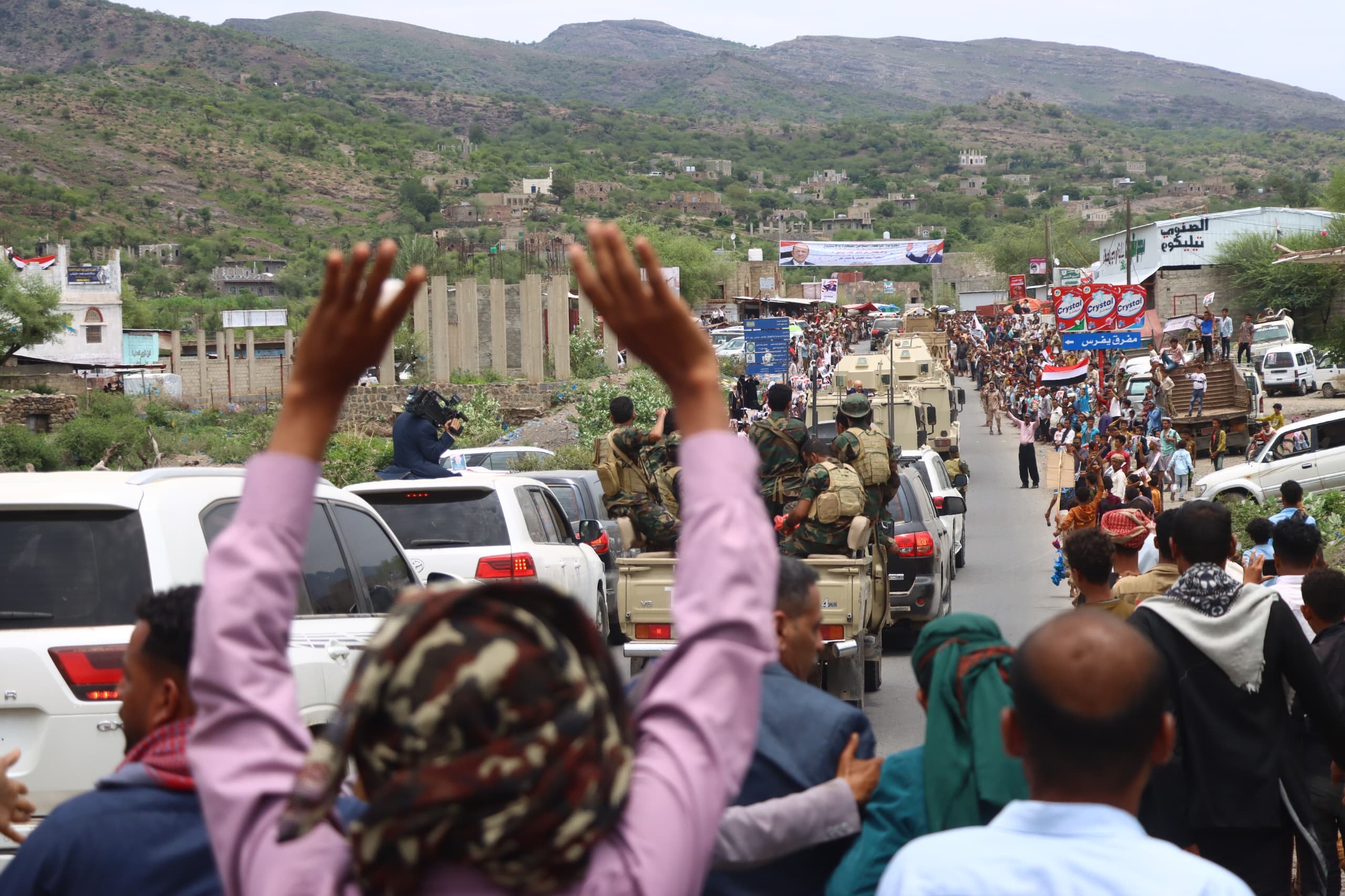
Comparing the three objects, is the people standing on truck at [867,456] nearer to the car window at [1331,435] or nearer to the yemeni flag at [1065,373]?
the car window at [1331,435]

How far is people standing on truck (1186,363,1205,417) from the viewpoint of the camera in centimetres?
3095

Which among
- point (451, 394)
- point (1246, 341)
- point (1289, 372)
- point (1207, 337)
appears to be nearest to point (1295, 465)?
point (1207, 337)

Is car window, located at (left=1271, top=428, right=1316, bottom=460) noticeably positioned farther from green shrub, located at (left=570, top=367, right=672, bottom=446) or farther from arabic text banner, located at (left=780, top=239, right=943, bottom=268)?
arabic text banner, located at (left=780, top=239, right=943, bottom=268)

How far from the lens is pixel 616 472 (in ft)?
34.4

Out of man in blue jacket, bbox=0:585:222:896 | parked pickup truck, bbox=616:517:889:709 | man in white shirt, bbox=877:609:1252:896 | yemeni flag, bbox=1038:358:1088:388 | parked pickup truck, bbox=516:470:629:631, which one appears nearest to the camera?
man in white shirt, bbox=877:609:1252:896

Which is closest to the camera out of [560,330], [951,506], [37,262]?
[951,506]

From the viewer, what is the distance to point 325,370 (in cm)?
191

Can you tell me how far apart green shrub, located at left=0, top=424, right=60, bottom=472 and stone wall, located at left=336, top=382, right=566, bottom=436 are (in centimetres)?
1007

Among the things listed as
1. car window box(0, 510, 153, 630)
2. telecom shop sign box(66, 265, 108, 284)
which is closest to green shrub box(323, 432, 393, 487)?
car window box(0, 510, 153, 630)

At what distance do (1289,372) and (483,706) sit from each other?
43138 mm

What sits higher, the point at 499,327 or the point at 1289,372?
the point at 499,327

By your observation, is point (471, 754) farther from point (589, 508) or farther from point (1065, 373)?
point (1065, 373)

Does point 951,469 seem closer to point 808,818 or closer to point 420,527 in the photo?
point 420,527

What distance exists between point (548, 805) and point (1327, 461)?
2410 cm
